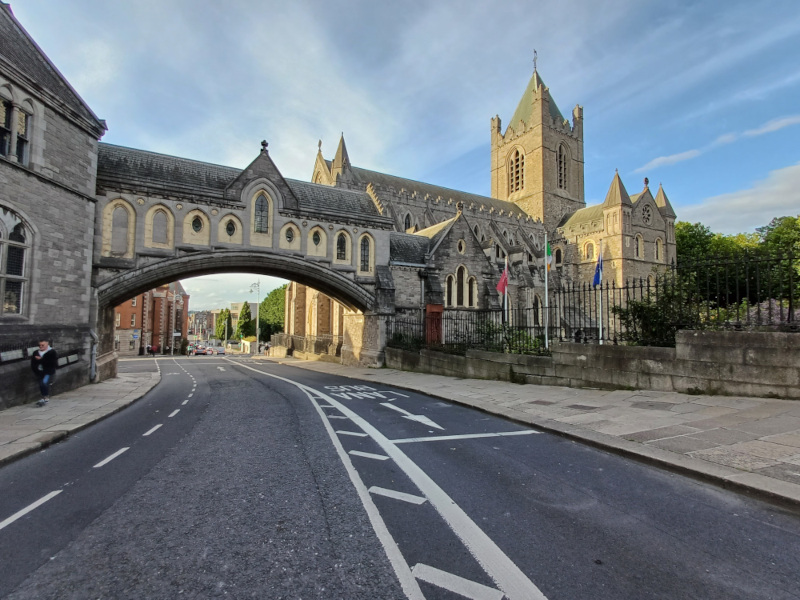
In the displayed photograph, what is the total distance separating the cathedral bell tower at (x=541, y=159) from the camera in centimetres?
6081

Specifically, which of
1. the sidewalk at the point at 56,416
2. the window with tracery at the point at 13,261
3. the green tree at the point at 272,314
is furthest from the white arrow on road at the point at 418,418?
the green tree at the point at 272,314

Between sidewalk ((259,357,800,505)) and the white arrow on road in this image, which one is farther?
the white arrow on road

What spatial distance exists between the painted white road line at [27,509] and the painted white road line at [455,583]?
4.04 metres

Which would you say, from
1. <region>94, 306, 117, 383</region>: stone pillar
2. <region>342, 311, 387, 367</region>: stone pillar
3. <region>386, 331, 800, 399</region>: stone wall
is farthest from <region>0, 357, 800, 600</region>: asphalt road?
<region>342, 311, 387, 367</region>: stone pillar

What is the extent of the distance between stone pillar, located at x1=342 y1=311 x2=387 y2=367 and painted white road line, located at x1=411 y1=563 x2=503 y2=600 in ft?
66.3

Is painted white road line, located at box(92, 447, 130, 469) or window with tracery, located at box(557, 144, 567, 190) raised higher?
window with tracery, located at box(557, 144, 567, 190)

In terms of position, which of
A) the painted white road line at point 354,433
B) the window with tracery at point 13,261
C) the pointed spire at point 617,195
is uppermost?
the pointed spire at point 617,195

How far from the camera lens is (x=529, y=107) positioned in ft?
209

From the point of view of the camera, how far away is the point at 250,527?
3848 mm

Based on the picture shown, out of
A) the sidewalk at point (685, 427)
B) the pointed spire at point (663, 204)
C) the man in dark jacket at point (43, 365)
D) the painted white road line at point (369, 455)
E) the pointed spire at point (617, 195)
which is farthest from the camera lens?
the pointed spire at point (663, 204)

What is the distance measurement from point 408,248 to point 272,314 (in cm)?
6057

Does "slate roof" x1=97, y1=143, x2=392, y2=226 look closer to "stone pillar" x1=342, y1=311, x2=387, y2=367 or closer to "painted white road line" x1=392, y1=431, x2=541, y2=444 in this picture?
"stone pillar" x1=342, y1=311, x2=387, y2=367

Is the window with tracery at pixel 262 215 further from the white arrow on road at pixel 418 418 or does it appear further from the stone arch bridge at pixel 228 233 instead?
the white arrow on road at pixel 418 418

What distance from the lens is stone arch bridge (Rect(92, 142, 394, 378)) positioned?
17.3 metres
